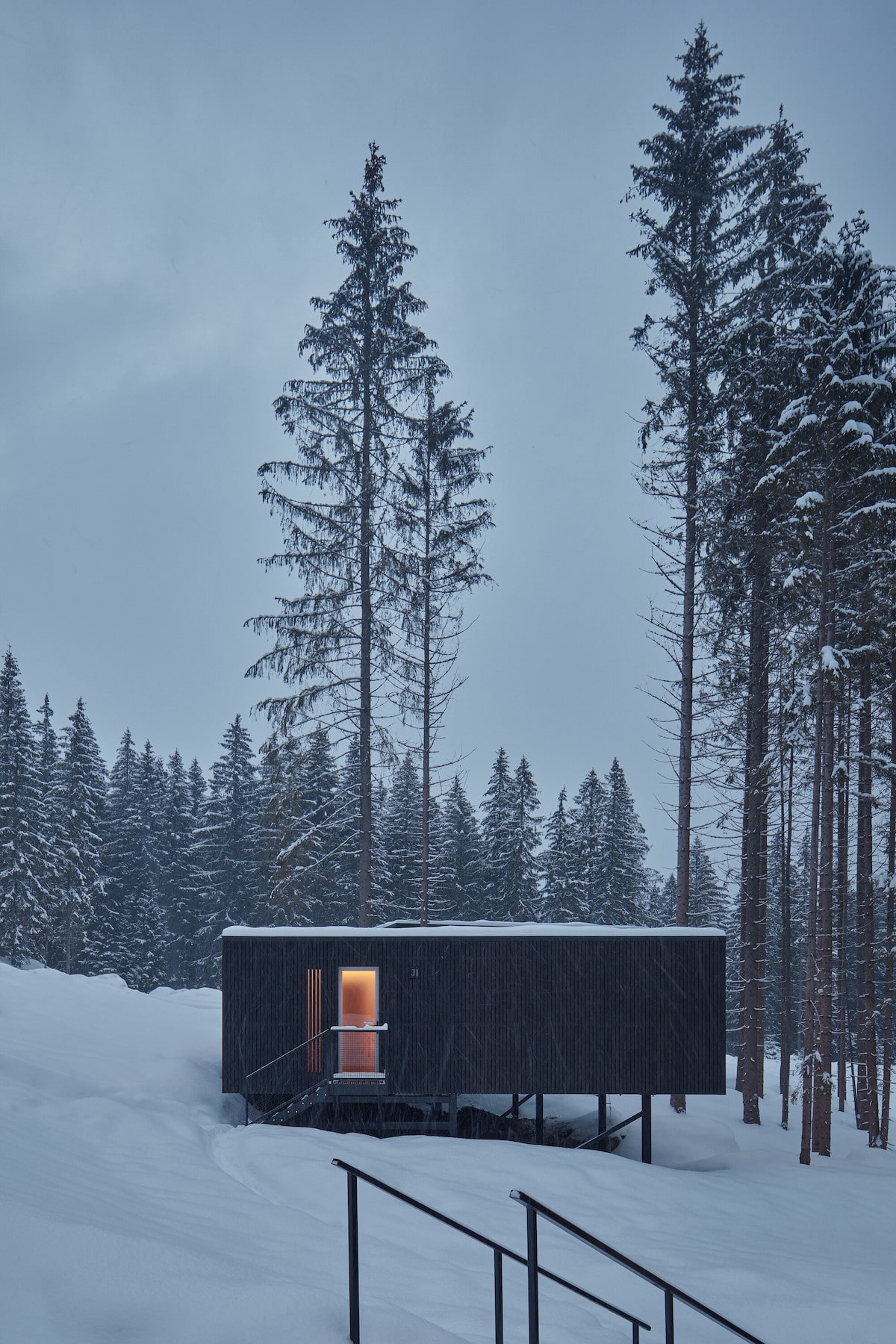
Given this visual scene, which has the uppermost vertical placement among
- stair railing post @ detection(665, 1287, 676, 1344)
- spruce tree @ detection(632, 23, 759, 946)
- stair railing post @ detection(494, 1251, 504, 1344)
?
spruce tree @ detection(632, 23, 759, 946)

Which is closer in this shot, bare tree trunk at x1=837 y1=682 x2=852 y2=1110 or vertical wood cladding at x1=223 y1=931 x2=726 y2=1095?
vertical wood cladding at x1=223 y1=931 x2=726 y2=1095

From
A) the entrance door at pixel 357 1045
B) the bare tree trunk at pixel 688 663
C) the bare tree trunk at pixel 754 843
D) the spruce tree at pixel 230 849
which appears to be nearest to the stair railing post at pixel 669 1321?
the entrance door at pixel 357 1045

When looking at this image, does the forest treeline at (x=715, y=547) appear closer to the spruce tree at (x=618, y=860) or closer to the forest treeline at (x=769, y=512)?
the forest treeline at (x=769, y=512)

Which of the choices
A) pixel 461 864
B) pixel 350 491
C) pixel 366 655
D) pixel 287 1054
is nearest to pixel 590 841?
pixel 461 864

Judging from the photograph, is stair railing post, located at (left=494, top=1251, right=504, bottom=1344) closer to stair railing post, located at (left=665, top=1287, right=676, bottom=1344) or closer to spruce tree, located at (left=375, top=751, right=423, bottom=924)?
stair railing post, located at (left=665, top=1287, right=676, bottom=1344)

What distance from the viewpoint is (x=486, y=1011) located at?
12883mm

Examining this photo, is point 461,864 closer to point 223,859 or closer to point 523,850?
point 523,850

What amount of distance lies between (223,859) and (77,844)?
5.84 metres

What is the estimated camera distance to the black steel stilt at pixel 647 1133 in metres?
12.6

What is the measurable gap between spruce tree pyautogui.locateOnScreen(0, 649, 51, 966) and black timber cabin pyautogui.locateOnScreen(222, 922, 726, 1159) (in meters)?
→ 18.1

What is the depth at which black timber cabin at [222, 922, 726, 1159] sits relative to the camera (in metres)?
12.8

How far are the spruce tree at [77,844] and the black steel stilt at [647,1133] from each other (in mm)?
23362

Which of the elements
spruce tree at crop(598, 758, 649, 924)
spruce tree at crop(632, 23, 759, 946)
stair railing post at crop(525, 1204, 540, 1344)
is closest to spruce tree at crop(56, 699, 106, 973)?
spruce tree at crop(598, 758, 649, 924)

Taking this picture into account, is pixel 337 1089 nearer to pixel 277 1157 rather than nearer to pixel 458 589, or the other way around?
pixel 277 1157
